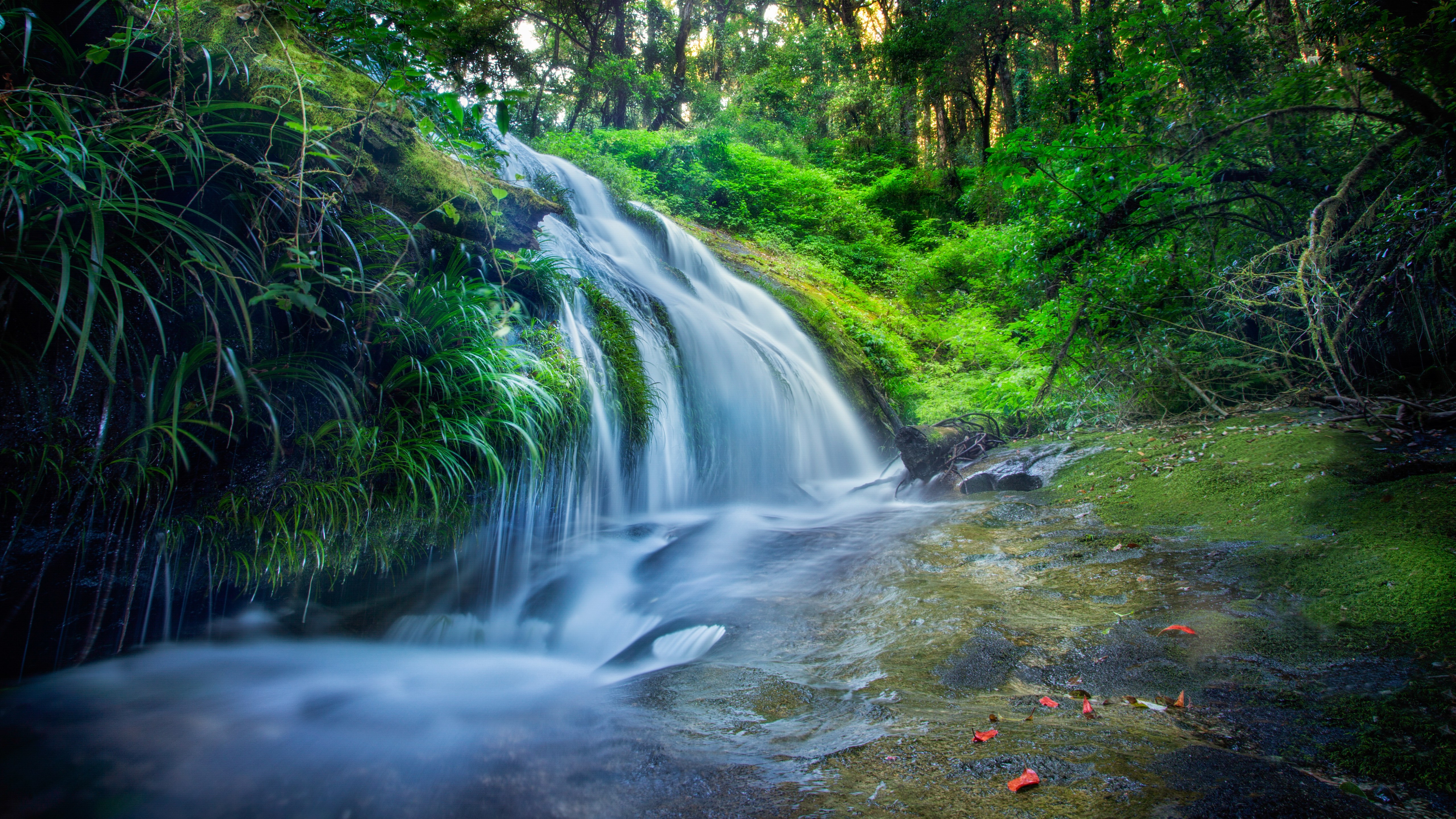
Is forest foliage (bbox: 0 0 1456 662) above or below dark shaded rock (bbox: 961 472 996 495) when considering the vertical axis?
above

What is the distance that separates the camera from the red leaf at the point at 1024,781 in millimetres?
1239

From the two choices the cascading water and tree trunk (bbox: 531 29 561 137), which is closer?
the cascading water

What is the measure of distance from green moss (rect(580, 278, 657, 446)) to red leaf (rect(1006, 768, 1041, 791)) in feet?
12.5

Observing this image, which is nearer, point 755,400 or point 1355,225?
point 1355,225

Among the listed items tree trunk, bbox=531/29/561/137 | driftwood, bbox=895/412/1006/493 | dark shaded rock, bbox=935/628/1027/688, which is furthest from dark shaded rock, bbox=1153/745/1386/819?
tree trunk, bbox=531/29/561/137

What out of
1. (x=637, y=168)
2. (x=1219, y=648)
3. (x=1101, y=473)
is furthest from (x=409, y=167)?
(x=637, y=168)

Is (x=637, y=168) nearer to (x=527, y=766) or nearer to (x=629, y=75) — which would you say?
(x=629, y=75)

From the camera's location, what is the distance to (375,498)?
2.93 metres

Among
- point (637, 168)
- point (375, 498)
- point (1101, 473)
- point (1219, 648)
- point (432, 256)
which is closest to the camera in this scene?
point (1219, 648)

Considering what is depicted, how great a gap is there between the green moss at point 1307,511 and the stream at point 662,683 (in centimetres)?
27

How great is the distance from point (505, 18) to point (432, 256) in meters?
13.8

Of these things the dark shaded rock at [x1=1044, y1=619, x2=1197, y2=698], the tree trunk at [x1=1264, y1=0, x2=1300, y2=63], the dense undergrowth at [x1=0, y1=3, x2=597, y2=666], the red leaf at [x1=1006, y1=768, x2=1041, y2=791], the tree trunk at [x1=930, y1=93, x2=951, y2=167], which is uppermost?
the tree trunk at [x1=930, y1=93, x2=951, y2=167]

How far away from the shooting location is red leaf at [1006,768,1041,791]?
1239mm

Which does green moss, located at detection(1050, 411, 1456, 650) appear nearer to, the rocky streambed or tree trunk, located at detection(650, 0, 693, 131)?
the rocky streambed
